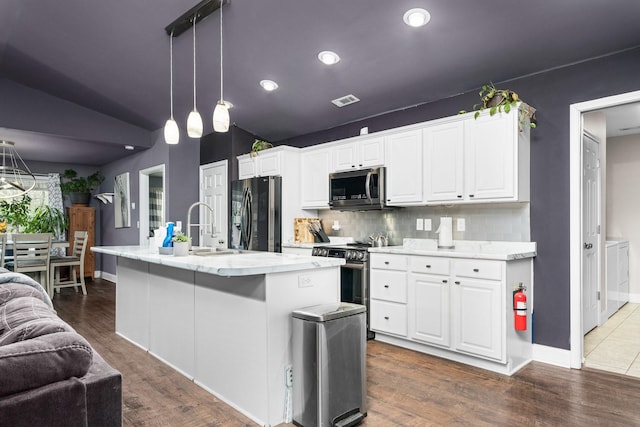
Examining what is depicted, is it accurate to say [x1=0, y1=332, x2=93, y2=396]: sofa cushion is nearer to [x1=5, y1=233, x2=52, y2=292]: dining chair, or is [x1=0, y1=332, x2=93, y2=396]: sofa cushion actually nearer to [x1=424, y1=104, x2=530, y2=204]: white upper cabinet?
[x1=424, y1=104, x2=530, y2=204]: white upper cabinet

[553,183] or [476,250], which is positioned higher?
[553,183]

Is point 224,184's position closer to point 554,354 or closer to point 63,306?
point 63,306

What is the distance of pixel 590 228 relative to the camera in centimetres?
391

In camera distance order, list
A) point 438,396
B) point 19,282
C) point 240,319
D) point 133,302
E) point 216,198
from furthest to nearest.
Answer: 1. point 216,198
2. point 133,302
3. point 438,396
4. point 240,319
5. point 19,282

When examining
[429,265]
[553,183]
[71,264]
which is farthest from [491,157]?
[71,264]

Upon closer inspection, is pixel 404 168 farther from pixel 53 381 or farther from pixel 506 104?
pixel 53 381

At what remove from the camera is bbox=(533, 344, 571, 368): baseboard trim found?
3.14 m

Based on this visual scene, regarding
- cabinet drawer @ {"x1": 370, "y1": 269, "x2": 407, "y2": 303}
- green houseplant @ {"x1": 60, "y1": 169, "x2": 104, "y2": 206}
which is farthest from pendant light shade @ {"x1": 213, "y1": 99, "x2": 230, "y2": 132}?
green houseplant @ {"x1": 60, "y1": 169, "x2": 104, "y2": 206}

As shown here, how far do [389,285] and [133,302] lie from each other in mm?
2430

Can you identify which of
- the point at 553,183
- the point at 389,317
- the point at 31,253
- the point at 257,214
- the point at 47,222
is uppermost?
the point at 553,183

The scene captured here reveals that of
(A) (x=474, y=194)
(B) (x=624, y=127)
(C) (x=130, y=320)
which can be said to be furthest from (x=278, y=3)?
(B) (x=624, y=127)

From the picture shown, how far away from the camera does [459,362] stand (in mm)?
3230

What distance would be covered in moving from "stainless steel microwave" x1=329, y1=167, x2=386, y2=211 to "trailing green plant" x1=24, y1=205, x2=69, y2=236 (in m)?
5.94

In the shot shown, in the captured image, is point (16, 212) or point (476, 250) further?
point (16, 212)
